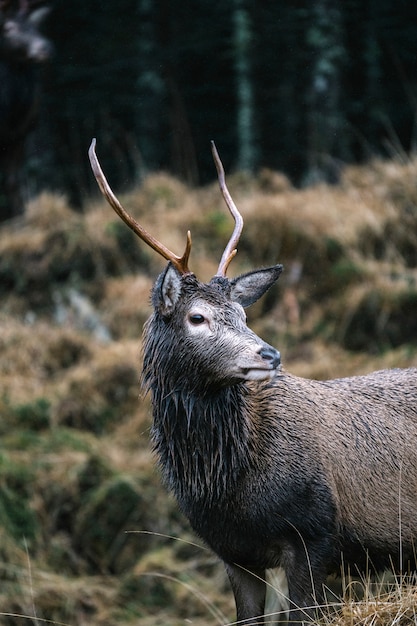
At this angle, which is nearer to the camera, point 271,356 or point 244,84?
point 271,356

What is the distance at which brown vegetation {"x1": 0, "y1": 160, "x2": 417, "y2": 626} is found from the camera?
804 centimetres

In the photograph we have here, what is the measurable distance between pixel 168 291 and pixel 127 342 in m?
5.54

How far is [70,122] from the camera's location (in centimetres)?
1438

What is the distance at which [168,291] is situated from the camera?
15.3ft

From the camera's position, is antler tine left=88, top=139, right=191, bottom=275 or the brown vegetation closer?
antler tine left=88, top=139, right=191, bottom=275

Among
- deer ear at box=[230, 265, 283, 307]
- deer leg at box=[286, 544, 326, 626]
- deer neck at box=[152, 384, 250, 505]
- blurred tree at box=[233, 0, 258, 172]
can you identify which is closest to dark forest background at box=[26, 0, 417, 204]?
blurred tree at box=[233, 0, 258, 172]

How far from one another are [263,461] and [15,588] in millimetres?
3948

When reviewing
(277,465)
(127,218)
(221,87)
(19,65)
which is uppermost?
(19,65)

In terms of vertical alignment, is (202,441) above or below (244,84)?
above

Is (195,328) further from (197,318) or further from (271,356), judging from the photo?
(271,356)

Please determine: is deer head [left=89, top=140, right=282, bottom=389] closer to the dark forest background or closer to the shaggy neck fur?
the shaggy neck fur

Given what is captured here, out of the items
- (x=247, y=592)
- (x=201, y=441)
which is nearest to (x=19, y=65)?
(x=201, y=441)

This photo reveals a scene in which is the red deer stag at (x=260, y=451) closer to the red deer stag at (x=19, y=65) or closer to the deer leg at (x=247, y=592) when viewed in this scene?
the deer leg at (x=247, y=592)

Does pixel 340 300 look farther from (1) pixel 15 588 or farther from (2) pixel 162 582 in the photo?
(1) pixel 15 588
